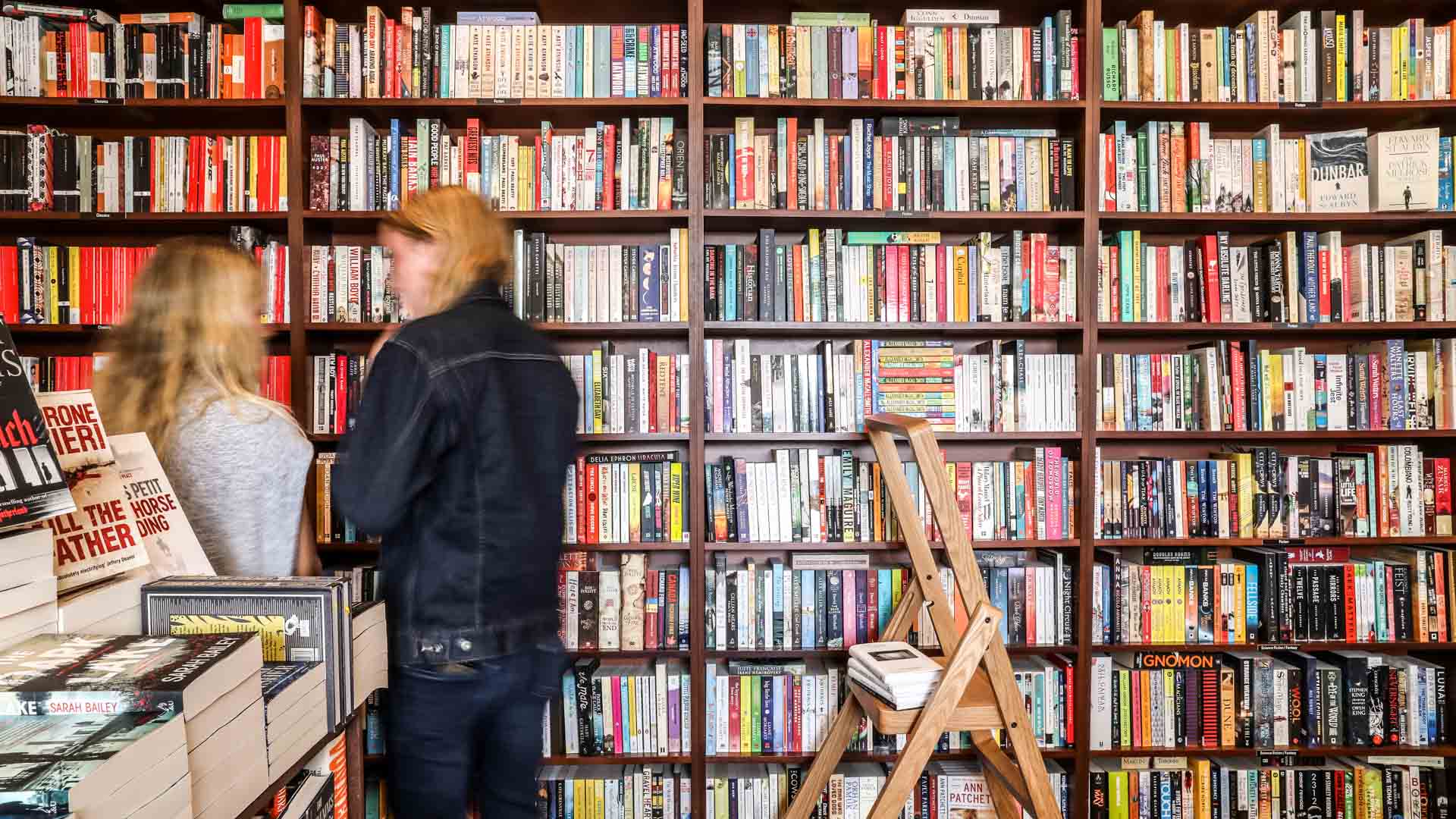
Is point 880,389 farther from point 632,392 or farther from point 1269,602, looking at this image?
point 1269,602

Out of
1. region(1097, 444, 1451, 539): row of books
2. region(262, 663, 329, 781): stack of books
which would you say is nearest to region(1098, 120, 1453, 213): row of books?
region(1097, 444, 1451, 539): row of books

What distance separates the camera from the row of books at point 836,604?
221 cm

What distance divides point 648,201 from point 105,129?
5.75 ft

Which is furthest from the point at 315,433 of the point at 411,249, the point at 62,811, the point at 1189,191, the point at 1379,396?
the point at 1379,396

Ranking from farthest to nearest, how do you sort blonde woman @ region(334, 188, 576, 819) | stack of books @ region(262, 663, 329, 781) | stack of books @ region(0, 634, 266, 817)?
blonde woman @ region(334, 188, 576, 819) → stack of books @ region(262, 663, 329, 781) → stack of books @ region(0, 634, 266, 817)

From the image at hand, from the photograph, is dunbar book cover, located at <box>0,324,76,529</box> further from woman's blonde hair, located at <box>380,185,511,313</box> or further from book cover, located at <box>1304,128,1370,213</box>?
book cover, located at <box>1304,128,1370,213</box>

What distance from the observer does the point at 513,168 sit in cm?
220

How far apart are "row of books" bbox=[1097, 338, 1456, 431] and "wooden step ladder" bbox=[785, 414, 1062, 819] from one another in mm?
767

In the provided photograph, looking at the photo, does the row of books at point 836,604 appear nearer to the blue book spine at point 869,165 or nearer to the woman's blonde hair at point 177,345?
the blue book spine at point 869,165

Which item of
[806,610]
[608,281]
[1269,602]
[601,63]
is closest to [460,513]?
[608,281]

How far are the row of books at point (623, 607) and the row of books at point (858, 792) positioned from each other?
1.46ft

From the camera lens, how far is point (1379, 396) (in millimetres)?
2225

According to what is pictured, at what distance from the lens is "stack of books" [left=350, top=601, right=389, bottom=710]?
3.68ft

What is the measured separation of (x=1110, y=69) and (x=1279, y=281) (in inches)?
31.1
